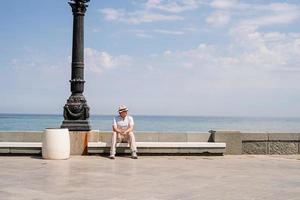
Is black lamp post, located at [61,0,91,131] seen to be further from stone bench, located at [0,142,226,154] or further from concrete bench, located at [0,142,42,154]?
concrete bench, located at [0,142,42,154]

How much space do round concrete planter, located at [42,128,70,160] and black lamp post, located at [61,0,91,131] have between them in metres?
0.74

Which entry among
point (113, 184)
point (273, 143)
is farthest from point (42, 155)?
point (273, 143)

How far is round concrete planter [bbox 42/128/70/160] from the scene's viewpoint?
1174 centimetres

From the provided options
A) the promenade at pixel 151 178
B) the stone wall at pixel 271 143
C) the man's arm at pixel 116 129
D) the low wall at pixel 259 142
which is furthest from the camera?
the stone wall at pixel 271 143

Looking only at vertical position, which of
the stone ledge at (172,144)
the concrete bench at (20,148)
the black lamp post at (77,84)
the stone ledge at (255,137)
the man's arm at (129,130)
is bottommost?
the concrete bench at (20,148)

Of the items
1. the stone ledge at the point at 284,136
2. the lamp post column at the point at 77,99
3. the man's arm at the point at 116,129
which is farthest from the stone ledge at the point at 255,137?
the lamp post column at the point at 77,99

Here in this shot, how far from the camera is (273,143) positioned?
13.8m

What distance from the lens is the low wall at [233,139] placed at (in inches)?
531

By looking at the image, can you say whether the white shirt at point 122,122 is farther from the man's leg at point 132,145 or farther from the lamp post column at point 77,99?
the lamp post column at point 77,99

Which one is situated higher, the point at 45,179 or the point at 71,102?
the point at 71,102

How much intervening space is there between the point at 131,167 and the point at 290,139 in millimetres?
5550

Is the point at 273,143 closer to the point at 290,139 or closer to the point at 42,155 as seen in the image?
the point at 290,139

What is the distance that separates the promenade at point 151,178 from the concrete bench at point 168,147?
0.23 metres

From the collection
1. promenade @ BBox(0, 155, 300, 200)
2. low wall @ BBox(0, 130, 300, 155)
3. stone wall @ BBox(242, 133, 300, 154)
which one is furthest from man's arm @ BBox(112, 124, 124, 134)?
stone wall @ BBox(242, 133, 300, 154)
